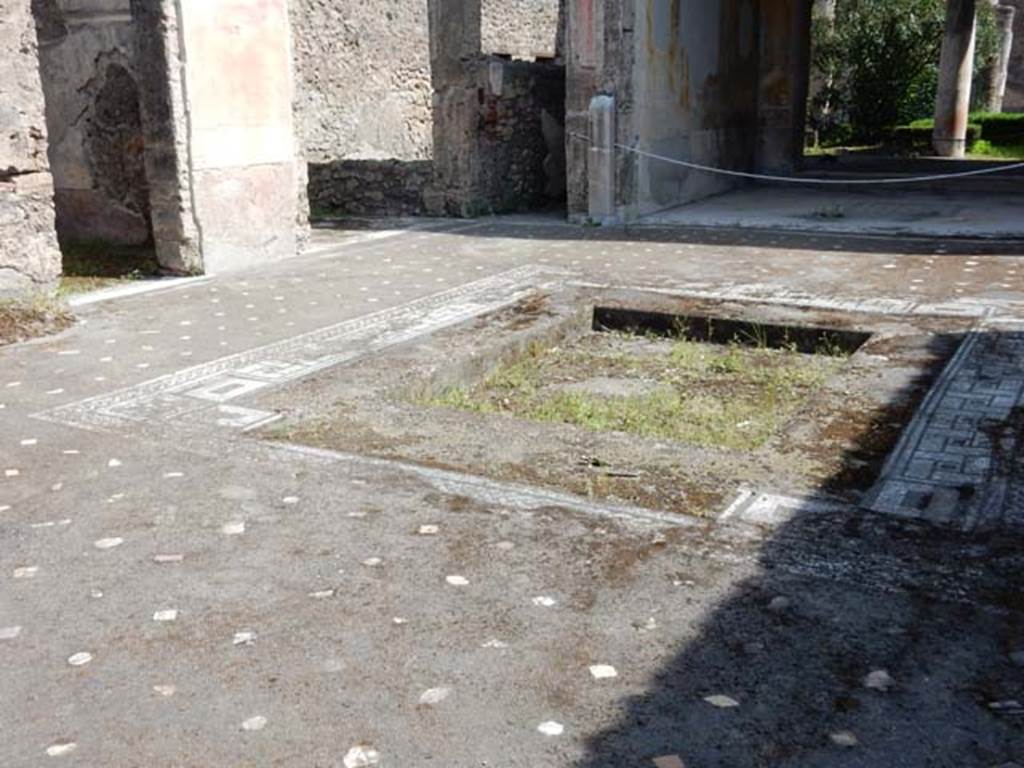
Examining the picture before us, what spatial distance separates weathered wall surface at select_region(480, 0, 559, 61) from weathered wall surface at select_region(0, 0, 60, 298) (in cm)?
1140

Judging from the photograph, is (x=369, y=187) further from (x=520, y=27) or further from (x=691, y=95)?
(x=520, y=27)

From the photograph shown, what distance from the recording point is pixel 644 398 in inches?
222

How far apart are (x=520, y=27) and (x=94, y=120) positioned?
35.9 ft

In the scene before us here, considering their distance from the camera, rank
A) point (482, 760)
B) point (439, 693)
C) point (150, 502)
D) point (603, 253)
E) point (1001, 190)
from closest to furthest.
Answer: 1. point (482, 760)
2. point (439, 693)
3. point (150, 502)
4. point (603, 253)
5. point (1001, 190)

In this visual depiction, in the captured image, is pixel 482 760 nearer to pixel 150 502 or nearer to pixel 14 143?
pixel 150 502

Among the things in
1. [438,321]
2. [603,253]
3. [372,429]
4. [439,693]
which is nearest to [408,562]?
[439,693]

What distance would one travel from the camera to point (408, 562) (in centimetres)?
335

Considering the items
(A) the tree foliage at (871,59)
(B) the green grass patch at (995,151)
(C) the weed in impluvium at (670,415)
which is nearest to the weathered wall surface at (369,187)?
(C) the weed in impluvium at (670,415)

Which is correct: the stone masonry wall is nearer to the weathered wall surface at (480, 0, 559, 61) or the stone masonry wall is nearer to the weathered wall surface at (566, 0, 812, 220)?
the weathered wall surface at (480, 0, 559, 61)

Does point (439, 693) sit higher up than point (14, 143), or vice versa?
point (14, 143)

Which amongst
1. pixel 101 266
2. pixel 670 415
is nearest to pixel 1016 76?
pixel 101 266

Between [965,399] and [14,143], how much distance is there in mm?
5981

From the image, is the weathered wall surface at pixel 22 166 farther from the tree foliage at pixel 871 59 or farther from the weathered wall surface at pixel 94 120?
the tree foliage at pixel 871 59

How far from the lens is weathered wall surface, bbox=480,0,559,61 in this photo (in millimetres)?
17953
